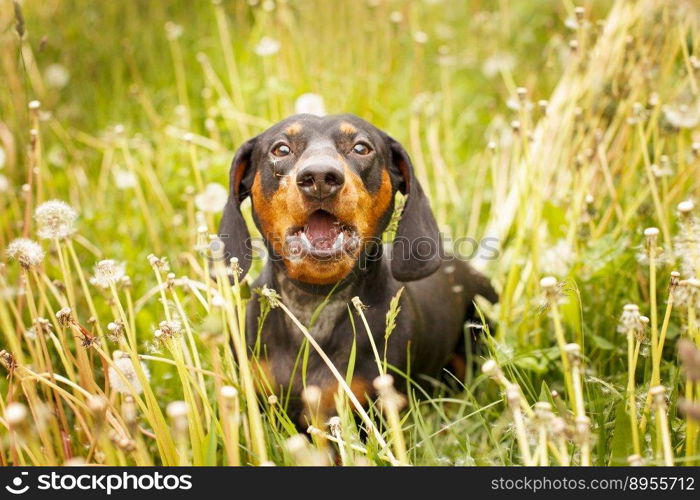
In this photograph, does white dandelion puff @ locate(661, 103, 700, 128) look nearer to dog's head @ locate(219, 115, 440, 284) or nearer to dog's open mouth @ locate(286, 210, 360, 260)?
dog's head @ locate(219, 115, 440, 284)

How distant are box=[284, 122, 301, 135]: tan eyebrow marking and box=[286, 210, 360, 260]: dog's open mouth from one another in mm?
298

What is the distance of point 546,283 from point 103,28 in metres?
4.68

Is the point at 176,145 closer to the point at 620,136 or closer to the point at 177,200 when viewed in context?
the point at 177,200

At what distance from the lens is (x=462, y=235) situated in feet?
13.1

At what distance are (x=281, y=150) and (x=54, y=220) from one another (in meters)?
0.79

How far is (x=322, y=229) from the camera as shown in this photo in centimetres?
244

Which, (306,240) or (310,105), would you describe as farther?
(310,105)

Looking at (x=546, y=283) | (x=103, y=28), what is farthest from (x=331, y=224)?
(x=103, y=28)

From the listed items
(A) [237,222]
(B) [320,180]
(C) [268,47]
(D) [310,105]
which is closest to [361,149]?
(B) [320,180]

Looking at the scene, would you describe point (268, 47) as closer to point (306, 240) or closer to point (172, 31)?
point (172, 31)

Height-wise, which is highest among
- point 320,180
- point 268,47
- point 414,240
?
point 268,47

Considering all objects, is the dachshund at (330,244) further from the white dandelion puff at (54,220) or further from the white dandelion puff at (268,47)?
the white dandelion puff at (268,47)

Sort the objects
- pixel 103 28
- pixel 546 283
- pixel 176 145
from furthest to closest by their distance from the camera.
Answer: pixel 103 28 < pixel 176 145 < pixel 546 283

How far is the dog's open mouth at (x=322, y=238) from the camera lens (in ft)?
7.83
